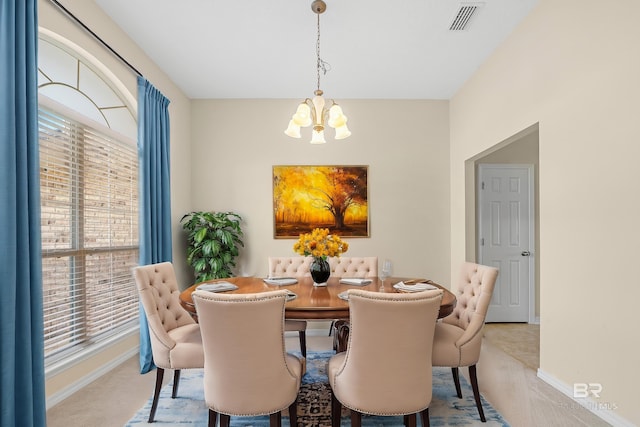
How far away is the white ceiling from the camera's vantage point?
2.63 meters

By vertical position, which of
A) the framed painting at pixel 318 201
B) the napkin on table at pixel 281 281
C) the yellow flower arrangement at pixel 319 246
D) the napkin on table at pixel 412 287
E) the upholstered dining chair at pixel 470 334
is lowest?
the upholstered dining chair at pixel 470 334

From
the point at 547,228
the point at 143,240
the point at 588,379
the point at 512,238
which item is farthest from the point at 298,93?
the point at 588,379

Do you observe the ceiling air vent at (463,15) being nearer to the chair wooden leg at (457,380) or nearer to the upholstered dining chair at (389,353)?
the upholstered dining chair at (389,353)

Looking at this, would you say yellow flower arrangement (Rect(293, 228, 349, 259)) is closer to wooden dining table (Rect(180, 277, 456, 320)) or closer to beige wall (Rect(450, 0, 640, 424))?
wooden dining table (Rect(180, 277, 456, 320))

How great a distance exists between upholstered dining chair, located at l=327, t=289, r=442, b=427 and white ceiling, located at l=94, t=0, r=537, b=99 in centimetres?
226

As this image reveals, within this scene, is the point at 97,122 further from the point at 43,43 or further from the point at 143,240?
the point at 143,240

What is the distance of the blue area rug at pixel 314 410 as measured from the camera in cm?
211

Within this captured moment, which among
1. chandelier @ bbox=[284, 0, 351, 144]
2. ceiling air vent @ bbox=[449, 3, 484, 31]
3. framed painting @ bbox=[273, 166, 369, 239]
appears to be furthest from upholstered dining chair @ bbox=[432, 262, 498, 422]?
framed painting @ bbox=[273, 166, 369, 239]

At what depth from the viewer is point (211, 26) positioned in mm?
2844

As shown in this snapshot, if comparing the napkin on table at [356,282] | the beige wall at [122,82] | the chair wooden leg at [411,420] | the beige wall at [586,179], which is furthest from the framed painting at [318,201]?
the chair wooden leg at [411,420]

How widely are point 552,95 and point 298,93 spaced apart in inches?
107

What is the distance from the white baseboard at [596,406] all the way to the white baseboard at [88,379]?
11.6 ft

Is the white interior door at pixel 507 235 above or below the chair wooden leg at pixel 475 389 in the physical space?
above

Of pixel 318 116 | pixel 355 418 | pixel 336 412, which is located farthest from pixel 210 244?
pixel 355 418
